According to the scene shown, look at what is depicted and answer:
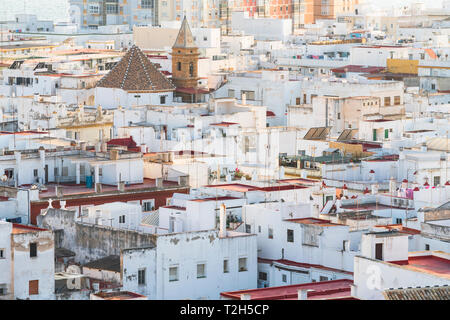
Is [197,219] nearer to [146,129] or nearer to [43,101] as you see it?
[146,129]

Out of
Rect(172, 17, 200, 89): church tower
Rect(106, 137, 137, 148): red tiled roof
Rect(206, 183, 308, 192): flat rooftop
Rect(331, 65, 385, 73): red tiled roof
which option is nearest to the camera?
Rect(206, 183, 308, 192): flat rooftop

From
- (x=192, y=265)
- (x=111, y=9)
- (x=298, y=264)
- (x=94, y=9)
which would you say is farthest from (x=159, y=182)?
(x=94, y=9)

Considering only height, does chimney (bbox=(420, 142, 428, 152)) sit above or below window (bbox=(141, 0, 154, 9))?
below

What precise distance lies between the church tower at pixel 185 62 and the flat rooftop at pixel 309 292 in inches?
1363

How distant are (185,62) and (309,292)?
1489 inches

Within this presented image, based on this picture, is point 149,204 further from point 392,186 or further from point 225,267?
point 225,267

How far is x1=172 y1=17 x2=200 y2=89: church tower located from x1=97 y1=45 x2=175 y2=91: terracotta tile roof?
177 cm

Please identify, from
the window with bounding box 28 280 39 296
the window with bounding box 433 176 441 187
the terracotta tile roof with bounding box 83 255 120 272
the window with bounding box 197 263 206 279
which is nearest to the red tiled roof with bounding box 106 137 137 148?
the window with bounding box 433 176 441 187

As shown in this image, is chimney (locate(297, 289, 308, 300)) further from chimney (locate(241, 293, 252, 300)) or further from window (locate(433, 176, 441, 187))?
window (locate(433, 176, 441, 187))

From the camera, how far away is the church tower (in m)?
66.8

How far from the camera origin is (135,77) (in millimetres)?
63969

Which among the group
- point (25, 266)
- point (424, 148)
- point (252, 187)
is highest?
point (424, 148)

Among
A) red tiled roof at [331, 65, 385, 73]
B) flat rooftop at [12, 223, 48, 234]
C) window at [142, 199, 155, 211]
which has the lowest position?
window at [142, 199, 155, 211]

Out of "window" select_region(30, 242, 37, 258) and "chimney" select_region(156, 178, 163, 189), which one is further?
"chimney" select_region(156, 178, 163, 189)
